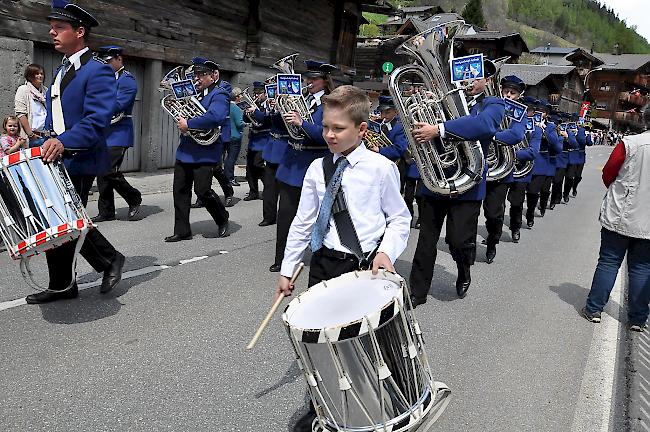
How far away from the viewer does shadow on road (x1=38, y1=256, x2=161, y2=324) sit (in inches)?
159

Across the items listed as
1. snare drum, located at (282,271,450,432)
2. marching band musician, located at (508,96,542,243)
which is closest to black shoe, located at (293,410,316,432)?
snare drum, located at (282,271,450,432)

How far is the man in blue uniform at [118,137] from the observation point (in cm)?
677

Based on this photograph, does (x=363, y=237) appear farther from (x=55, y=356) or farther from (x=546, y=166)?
(x=546, y=166)

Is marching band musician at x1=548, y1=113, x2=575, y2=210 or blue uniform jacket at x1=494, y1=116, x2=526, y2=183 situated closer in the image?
blue uniform jacket at x1=494, y1=116, x2=526, y2=183

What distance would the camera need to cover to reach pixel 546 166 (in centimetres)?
924

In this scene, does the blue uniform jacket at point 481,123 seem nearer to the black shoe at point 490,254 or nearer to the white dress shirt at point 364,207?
the white dress shirt at point 364,207

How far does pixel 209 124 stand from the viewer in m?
5.98

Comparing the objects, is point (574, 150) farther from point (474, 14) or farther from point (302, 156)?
point (474, 14)

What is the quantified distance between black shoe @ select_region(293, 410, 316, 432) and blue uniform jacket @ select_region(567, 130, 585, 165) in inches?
403

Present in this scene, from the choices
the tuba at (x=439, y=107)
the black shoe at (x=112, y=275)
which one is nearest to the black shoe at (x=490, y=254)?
the tuba at (x=439, y=107)

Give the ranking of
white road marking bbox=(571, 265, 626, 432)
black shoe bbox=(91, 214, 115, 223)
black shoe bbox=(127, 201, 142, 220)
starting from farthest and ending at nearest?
1. black shoe bbox=(127, 201, 142, 220)
2. black shoe bbox=(91, 214, 115, 223)
3. white road marking bbox=(571, 265, 626, 432)

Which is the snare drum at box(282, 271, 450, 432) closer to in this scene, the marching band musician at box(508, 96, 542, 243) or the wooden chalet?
the marching band musician at box(508, 96, 542, 243)

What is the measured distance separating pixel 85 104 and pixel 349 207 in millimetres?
2174

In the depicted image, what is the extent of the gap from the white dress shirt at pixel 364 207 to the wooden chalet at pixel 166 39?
746 cm
